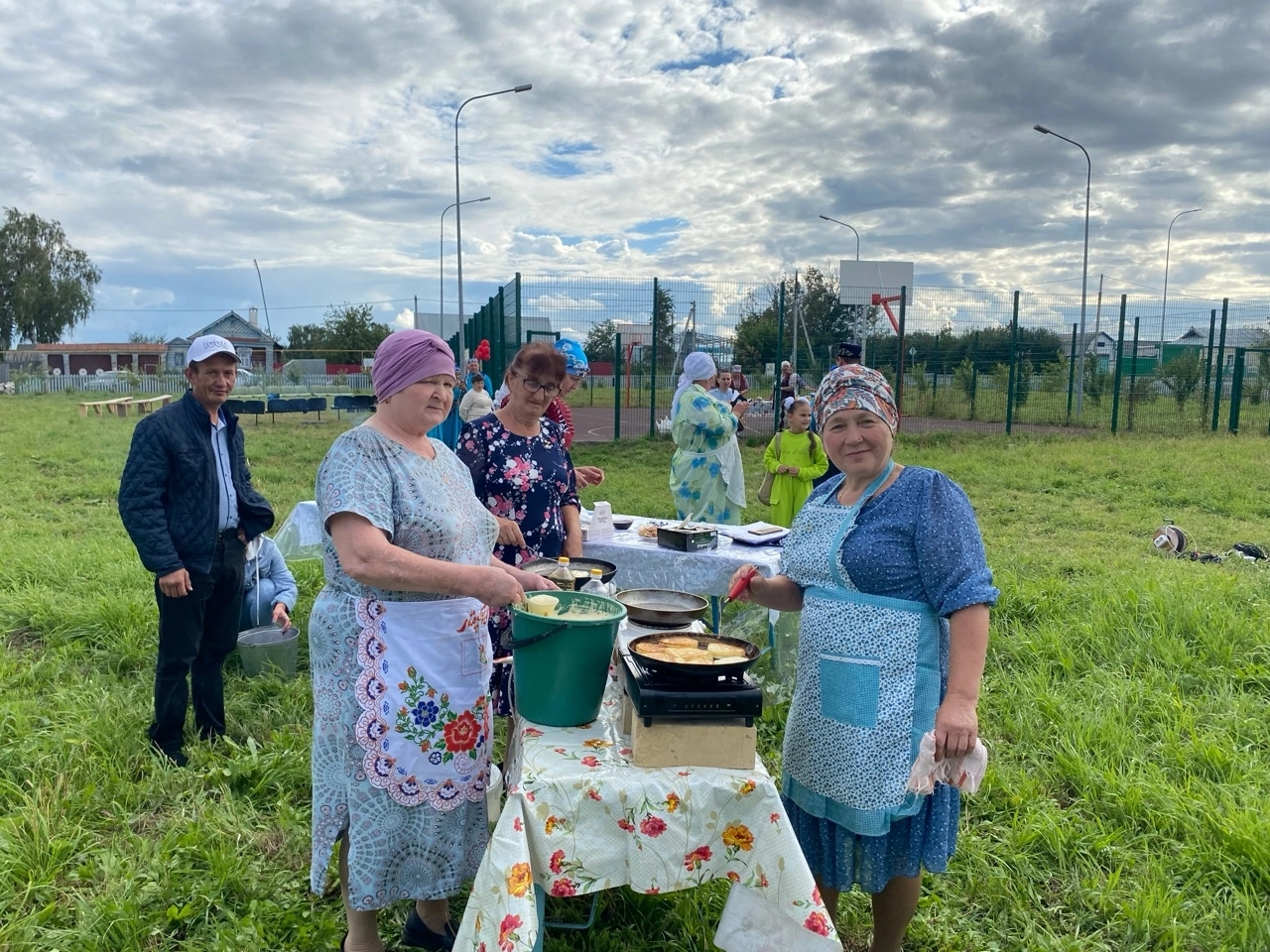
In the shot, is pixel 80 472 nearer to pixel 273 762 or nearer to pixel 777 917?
pixel 273 762

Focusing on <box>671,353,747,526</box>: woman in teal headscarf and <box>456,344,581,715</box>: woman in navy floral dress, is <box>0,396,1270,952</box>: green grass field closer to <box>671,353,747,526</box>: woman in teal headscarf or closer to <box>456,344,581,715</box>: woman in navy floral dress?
<box>456,344,581,715</box>: woman in navy floral dress

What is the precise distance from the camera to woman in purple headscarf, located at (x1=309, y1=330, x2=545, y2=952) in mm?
2021

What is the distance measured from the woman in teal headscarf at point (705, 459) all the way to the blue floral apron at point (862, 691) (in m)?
3.87

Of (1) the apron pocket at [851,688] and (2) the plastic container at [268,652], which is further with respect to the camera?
(2) the plastic container at [268,652]

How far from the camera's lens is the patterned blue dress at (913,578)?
204 centimetres

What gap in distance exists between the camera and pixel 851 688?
7.02 ft

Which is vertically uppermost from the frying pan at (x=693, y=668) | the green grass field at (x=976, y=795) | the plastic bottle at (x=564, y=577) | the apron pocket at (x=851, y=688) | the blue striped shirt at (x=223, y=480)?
the blue striped shirt at (x=223, y=480)

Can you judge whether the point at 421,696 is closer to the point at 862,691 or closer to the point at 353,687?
the point at 353,687

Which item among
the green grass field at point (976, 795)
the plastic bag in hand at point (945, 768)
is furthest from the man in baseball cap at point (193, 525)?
the plastic bag in hand at point (945, 768)

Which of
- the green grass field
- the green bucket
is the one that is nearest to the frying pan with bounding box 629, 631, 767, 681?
the green bucket

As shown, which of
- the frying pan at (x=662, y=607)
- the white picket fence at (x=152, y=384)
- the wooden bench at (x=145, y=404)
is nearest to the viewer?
the frying pan at (x=662, y=607)

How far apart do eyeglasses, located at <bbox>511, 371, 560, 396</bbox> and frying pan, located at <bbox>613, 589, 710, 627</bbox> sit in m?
0.98

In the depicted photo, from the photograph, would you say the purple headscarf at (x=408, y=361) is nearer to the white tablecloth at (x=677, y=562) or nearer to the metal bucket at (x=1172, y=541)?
the white tablecloth at (x=677, y=562)

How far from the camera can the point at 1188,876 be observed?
9.62ft
